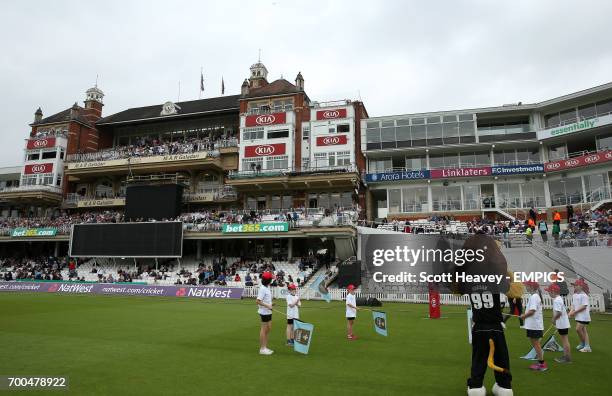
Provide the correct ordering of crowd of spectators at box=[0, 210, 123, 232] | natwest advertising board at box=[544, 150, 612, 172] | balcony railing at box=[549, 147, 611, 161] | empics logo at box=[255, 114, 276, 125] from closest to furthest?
natwest advertising board at box=[544, 150, 612, 172], balcony railing at box=[549, 147, 611, 161], empics logo at box=[255, 114, 276, 125], crowd of spectators at box=[0, 210, 123, 232]

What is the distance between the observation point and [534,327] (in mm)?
9711

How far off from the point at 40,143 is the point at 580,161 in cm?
5963

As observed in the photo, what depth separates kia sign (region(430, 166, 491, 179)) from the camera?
4150cm

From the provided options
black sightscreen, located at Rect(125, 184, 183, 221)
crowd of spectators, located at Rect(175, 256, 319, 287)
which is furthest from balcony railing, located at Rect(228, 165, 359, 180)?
crowd of spectators, located at Rect(175, 256, 319, 287)

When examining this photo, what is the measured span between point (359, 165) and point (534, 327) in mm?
36136

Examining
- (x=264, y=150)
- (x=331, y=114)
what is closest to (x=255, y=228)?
(x=264, y=150)

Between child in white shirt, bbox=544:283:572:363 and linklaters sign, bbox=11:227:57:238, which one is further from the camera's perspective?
linklaters sign, bbox=11:227:57:238

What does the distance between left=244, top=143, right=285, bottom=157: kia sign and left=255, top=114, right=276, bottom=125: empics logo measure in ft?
8.44

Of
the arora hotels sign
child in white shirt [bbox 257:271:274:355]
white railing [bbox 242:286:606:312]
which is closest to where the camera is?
child in white shirt [bbox 257:271:274:355]

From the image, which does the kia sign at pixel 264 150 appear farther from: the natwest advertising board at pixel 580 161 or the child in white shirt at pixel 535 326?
the child in white shirt at pixel 535 326

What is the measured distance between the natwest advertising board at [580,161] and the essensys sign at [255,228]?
81.0 feet

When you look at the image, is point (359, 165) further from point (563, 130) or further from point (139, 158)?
point (139, 158)

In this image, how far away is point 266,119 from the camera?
46.5 m

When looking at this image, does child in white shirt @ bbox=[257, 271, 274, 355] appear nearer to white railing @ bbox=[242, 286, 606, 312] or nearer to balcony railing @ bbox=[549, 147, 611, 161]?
white railing @ bbox=[242, 286, 606, 312]
